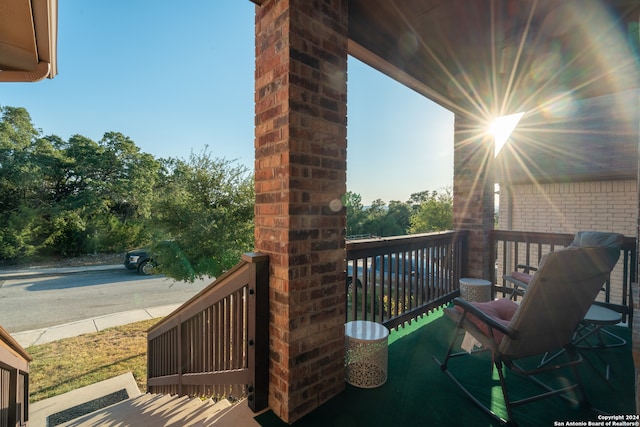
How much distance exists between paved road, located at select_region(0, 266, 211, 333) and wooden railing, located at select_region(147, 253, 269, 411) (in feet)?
19.7

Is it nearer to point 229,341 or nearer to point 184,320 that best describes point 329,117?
point 229,341

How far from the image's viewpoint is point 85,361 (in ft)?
15.6

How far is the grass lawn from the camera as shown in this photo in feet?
13.7

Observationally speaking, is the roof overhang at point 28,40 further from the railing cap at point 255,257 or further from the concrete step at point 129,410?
the concrete step at point 129,410

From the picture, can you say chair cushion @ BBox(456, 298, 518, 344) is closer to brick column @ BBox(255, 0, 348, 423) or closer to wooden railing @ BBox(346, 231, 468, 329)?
wooden railing @ BBox(346, 231, 468, 329)

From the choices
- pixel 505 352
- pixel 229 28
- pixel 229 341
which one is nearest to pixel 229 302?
pixel 229 341

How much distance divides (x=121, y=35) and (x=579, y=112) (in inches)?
444

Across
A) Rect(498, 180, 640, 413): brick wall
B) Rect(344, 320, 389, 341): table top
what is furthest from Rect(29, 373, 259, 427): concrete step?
Rect(498, 180, 640, 413): brick wall

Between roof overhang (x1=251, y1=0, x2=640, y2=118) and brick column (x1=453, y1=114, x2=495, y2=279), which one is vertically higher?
roof overhang (x1=251, y1=0, x2=640, y2=118)

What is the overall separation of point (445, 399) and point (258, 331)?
→ 52.9 inches

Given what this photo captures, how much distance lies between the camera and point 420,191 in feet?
94.3

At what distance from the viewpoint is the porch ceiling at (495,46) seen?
2369 mm

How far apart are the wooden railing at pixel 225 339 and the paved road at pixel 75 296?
6.01m

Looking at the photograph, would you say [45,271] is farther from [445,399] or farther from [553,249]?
[553,249]
